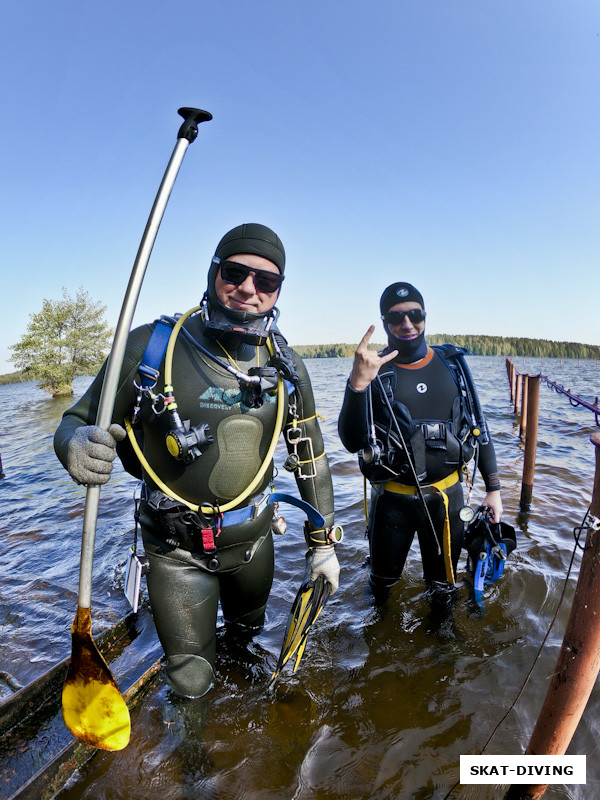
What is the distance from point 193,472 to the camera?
255 centimetres

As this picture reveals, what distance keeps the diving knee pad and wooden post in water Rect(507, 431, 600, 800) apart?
1.78 metres

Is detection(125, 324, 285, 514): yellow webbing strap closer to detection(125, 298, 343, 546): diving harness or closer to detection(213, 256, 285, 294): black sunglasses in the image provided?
detection(125, 298, 343, 546): diving harness

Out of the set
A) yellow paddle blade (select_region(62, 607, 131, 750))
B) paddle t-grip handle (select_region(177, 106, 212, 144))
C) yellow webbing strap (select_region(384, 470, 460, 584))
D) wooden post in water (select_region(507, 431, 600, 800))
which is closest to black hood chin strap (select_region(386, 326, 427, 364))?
yellow webbing strap (select_region(384, 470, 460, 584))

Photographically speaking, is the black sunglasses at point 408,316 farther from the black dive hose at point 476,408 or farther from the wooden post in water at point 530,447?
the wooden post in water at point 530,447

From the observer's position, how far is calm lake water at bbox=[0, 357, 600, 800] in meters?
2.68

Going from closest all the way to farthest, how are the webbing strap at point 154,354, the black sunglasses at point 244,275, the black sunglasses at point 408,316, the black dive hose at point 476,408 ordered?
1. the webbing strap at point 154,354
2. the black sunglasses at point 244,275
3. the black sunglasses at point 408,316
4. the black dive hose at point 476,408

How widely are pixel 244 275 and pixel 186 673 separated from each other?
2.28m

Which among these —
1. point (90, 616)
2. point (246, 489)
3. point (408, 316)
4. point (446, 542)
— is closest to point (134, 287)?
point (246, 489)

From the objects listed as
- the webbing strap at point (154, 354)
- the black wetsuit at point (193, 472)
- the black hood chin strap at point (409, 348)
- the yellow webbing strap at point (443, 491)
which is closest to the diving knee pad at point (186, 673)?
the black wetsuit at point (193, 472)

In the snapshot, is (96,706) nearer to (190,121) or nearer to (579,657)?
(579,657)

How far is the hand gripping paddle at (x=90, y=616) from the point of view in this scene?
7.04 ft

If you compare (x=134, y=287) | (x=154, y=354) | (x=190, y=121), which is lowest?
(x=154, y=354)

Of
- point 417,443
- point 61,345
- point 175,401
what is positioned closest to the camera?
point 175,401

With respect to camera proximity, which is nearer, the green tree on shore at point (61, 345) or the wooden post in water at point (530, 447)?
the wooden post in water at point (530, 447)
